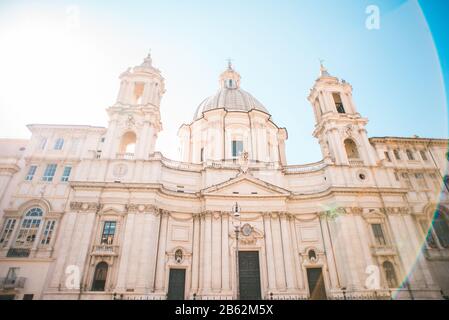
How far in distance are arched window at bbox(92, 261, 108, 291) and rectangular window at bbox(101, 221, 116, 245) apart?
5.22 feet

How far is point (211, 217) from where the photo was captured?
2291 cm

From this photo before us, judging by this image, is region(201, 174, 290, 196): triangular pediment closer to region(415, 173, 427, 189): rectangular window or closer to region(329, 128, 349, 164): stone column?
region(329, 128, 349, 164): stone column

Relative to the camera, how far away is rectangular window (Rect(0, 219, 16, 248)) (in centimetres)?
1897

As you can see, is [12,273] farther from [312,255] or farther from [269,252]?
[312,255]

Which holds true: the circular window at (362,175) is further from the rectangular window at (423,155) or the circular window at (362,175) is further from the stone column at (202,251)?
the stone column at (202,251)

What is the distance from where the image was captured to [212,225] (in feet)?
74.3

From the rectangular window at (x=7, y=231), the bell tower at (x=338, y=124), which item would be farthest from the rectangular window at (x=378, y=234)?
the rectangular window at (x=7, y=231)

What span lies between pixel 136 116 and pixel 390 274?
26.7 metres

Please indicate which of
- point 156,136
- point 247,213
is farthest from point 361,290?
point 156,136

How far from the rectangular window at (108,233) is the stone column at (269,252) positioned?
41.7ft

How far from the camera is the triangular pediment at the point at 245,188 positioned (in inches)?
936

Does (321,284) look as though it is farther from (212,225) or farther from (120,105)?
(120,105)

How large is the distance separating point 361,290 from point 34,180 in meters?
27.2


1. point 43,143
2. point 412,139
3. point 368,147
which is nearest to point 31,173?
point 43,143
